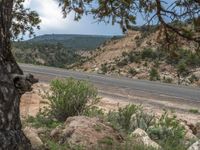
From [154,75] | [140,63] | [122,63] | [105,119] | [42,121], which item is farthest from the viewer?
[122,63]

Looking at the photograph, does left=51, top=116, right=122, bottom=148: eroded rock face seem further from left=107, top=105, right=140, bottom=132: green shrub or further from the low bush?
the low bush

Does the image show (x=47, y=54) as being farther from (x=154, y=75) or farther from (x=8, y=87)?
(x=8, y=87)

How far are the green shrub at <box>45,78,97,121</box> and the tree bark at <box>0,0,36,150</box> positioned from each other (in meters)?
6.81

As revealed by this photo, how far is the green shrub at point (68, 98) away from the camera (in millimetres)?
12250

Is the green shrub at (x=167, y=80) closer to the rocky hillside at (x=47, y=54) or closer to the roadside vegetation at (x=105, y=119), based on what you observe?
the roadside vegetation at (x=105, y=119)

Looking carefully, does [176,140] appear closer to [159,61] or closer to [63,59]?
[159,61]

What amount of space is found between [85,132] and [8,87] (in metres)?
3.11

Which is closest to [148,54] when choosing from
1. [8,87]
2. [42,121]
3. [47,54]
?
[47,54]

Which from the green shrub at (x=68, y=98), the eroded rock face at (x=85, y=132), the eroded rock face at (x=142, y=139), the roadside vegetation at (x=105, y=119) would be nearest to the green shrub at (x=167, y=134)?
the roadside vegetation at (x=105, y=119)

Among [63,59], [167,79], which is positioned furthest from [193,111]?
[63,59]

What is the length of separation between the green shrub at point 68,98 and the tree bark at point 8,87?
22.3 ft

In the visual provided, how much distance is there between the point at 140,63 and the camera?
66.2m

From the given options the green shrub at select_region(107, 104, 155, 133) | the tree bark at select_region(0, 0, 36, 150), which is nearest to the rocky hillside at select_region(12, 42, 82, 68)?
the green shrub at select_region(107, 104, 155, 133)

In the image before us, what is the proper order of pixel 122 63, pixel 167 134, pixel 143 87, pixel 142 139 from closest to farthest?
1. pixel 142 139
2. pixel 167 134
3. pixel 143 87
4. pixel 122 63
